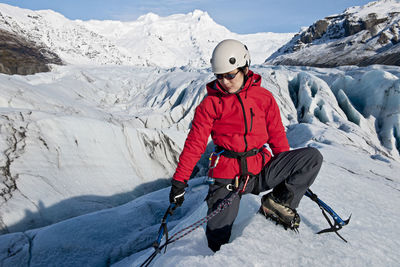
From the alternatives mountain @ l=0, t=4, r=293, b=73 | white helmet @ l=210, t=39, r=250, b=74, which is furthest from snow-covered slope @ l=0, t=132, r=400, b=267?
mountain @ l=0, t=4, r=293, b=73

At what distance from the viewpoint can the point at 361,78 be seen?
1340cm

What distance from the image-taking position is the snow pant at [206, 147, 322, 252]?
74.1 inches

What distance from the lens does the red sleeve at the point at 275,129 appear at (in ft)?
7.00

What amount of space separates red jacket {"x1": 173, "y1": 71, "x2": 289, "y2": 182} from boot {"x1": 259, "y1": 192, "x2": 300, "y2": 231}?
0.28 meters

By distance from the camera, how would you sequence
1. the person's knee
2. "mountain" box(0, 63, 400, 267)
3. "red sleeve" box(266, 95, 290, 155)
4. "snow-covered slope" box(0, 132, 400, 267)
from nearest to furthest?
"snow-covered slope" box(0, 132, 400, 267) < "mountain" box(0, 63, 400, 267) < the person's knee < "red sleeve" box(266, 95, 290, 155)

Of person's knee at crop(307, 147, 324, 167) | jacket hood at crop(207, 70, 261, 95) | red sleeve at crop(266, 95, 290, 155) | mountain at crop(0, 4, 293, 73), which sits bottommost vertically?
person's knee at crop(307, 147, 324, 167)

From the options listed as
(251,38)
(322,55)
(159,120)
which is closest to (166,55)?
(251,38)

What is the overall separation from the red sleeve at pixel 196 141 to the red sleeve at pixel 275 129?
52 cm

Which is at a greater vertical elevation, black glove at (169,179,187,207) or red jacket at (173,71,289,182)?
red jacket at (173,71,289,182)

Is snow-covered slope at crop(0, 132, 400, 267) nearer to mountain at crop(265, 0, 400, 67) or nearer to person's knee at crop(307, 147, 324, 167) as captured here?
person's knee at crop(307, 147, 324, 167)

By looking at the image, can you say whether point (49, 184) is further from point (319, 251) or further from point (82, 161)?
point (319, 251)

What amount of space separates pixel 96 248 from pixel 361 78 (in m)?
15.3

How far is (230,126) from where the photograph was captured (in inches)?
80.0

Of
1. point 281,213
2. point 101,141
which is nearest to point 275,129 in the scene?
point 281,213
